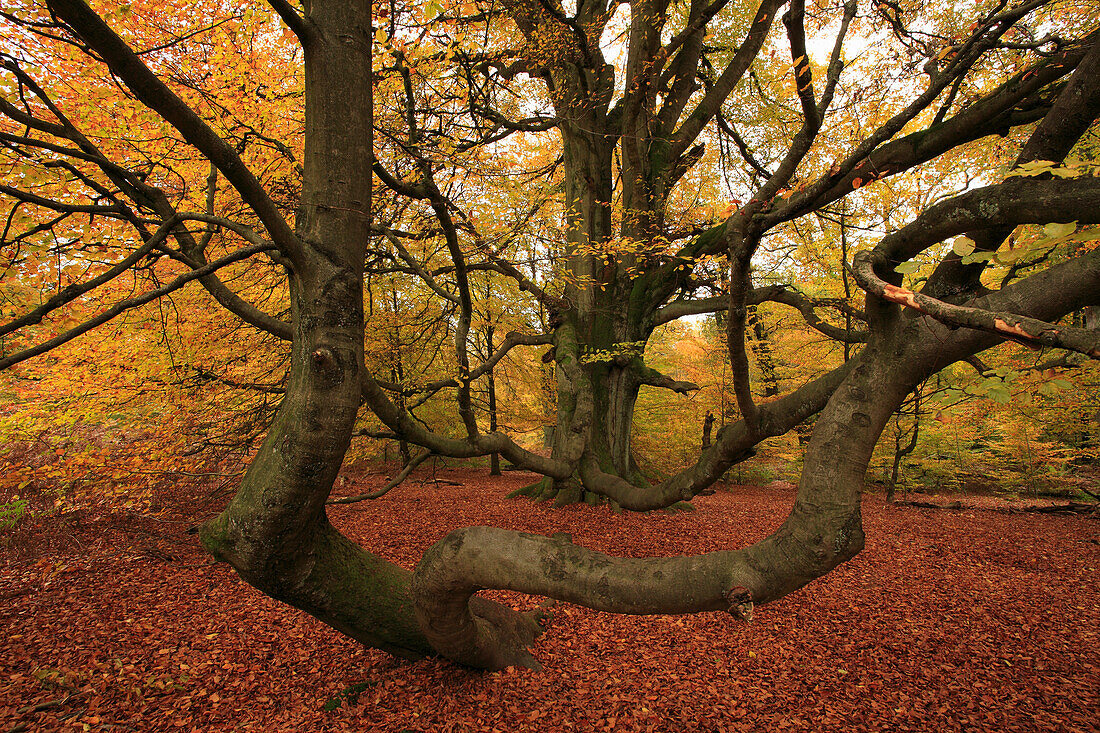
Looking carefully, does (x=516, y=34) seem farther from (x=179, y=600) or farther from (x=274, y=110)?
(x=179, y=600)

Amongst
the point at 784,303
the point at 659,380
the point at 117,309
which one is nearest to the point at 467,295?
the point at 117,309

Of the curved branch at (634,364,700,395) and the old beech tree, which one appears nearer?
the old beech tree

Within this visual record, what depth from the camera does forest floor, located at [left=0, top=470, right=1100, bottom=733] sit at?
2828 millimetres

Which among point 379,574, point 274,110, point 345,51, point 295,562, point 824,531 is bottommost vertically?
point 379,574

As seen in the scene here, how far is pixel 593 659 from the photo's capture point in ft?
11.5

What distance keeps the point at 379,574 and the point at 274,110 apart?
4.49m

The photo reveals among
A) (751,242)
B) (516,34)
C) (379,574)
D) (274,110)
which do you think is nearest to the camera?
(751,242)

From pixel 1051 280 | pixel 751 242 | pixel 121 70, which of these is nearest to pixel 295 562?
pixel 121 70

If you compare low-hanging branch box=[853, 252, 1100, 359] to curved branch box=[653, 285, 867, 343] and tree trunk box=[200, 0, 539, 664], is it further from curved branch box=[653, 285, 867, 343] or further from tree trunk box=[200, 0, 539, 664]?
tree trunk box=[200, 0, 539, 664]

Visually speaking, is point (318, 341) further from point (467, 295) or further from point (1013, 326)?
point (1013, 326)

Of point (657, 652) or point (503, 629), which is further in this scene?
point (657, 652)

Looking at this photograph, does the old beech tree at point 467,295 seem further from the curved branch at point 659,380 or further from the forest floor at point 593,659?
the curved branch at point 659,380

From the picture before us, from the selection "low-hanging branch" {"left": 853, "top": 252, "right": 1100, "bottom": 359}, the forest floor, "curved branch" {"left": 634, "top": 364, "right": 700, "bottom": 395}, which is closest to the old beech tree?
"low-hanging branch" {"left": 853, "top": 252, "right": 1100, "bottom": 359}

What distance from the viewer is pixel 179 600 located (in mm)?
4586
